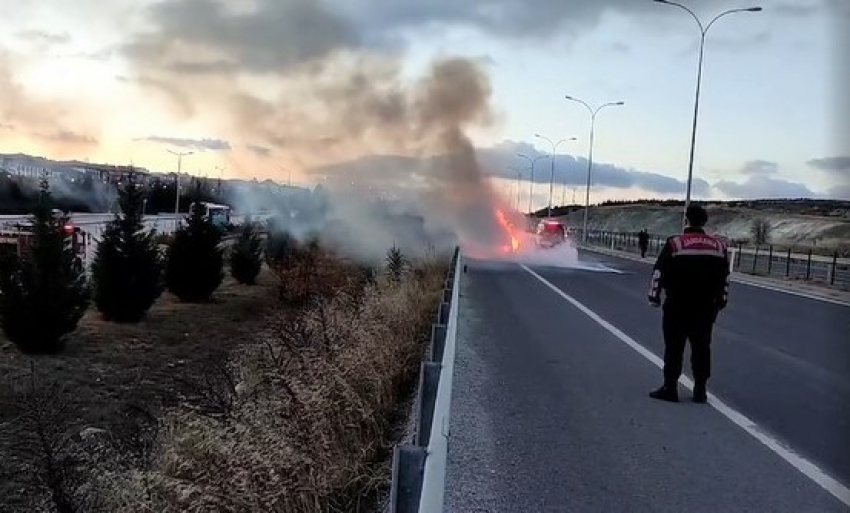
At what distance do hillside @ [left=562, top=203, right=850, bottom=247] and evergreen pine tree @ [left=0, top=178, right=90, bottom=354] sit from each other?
44446mm

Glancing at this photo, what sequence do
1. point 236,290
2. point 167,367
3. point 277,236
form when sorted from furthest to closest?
point 277,236 < point 236,290 < point 167,367

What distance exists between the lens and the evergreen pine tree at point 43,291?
1778cm

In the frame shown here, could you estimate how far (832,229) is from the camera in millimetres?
78500

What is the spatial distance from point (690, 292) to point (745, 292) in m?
17.5

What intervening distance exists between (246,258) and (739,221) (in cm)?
8411

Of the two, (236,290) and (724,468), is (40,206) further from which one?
(724,468)

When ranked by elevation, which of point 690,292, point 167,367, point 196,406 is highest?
point 690,292

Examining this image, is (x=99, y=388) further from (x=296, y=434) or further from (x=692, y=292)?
(x=692, y=292)

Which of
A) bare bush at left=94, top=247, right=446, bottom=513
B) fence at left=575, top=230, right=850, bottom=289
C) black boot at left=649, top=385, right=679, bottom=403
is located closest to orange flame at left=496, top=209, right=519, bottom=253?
fence at left=575, top=230, right=850, bottom=289

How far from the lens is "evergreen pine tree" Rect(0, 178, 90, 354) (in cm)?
1778

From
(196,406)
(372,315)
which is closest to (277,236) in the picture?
(372,315)

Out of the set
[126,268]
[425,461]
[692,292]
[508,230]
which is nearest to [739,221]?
[508,230]

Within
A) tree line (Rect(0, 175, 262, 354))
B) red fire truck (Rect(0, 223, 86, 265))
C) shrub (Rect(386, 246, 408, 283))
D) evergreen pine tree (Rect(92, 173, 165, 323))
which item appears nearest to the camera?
tree line (Rect(0, 175, 262, 354))

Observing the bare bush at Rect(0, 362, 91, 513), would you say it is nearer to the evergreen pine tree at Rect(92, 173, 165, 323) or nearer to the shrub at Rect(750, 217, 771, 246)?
the evergreen pine tree at Rect(92, 173, 165, 323)
